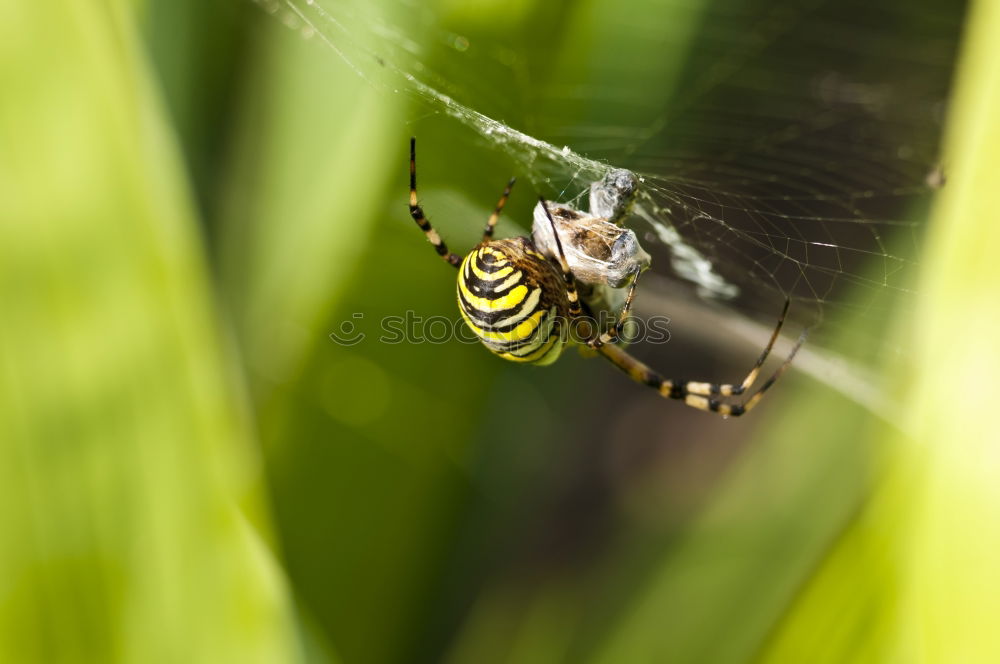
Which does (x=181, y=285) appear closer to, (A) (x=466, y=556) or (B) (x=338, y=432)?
(B) (x=338, y=432)

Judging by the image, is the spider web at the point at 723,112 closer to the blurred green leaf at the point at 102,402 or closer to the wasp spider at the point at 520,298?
the wasp spider at the point at 520,298

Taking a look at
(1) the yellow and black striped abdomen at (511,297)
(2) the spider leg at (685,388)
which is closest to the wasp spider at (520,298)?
(1) the yellow and black striped abdomen at (511,297)

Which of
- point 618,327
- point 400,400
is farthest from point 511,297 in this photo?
point 400,400

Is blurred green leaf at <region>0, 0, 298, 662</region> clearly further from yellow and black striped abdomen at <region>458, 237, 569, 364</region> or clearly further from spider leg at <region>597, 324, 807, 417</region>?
spider leg at <region>597, 324, 807, 417</region>

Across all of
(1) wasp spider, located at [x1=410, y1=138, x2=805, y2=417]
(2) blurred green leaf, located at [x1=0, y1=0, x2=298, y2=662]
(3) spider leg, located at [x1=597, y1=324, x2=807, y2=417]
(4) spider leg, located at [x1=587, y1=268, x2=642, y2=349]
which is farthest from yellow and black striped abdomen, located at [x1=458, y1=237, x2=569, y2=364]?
(2) blurred green leaf, located at [x1=0, y1=0, x2=298, y2=662]

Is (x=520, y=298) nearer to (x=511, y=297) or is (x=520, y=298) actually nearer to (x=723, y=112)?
(x=511, y=297)

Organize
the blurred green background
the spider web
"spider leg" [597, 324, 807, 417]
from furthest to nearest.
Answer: "spider leg" [597, 324, 807, 417] → the spider web → the blurred green background

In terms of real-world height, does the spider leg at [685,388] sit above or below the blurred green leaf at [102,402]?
above
